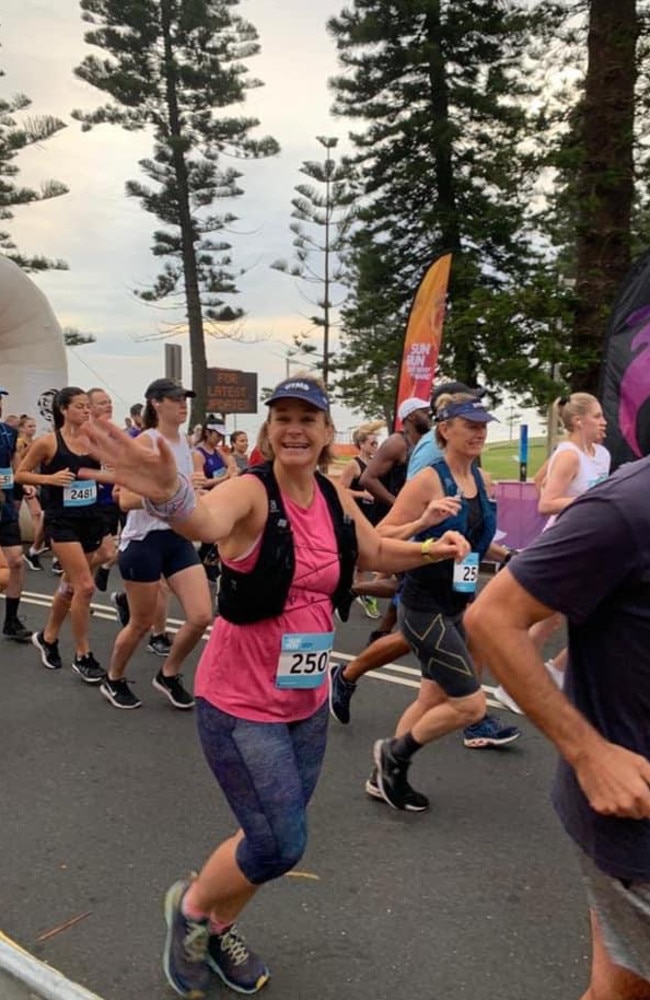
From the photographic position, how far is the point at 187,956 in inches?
101

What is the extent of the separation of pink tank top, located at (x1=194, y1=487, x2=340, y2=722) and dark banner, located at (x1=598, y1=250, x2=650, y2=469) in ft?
23.5

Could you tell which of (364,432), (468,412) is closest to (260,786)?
(468,412)

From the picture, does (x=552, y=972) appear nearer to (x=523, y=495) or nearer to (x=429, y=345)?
(x=523, y=495)

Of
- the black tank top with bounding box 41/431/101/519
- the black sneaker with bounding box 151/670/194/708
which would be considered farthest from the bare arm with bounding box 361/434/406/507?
the black sneaker with bounding box 151/670/194/708

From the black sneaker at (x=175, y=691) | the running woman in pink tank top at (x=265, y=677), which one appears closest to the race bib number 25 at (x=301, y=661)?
the running woman in pink tank top at (x=265, y=677)

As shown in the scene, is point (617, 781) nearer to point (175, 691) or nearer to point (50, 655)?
point (175, 691)

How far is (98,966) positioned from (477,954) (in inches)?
46.6

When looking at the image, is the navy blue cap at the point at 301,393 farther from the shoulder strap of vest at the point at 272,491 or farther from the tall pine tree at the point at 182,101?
the tall pine tree at the point at 182,101

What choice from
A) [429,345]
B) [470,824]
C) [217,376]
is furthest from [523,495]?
[217,376]

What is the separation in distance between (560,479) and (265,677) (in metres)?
3.37

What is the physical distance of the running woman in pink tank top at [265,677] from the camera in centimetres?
242

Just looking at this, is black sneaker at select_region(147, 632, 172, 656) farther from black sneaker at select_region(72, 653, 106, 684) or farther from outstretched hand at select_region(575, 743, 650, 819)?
outstretched hand at select_region(575, 743, 650, 819)

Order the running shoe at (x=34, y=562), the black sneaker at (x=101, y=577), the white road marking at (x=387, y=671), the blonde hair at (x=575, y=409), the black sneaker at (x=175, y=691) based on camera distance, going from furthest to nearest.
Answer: the running shoe at (x=34, y=562) → the black sneaker at (x=101, y=577) → the white road marking at (x=387, y=671) → the blonde hair at (x=575, y=409) → the black sneaker at (x=175, y=691)

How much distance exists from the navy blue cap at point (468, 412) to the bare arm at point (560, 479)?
1623 millimetres
